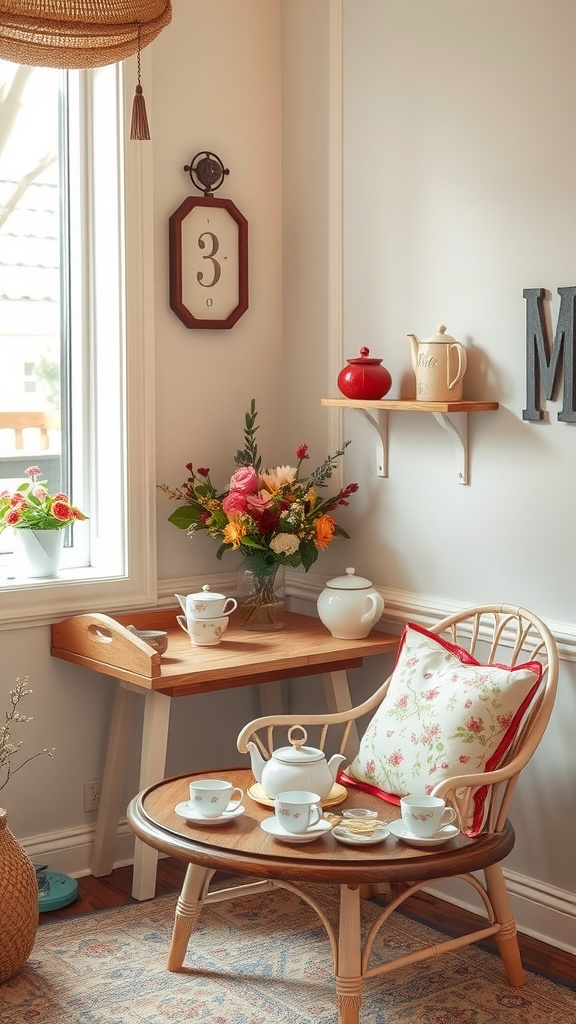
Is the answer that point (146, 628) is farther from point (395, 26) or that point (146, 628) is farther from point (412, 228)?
point (395, 26)

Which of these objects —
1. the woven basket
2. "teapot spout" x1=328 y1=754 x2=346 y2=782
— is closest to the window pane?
the woven basket

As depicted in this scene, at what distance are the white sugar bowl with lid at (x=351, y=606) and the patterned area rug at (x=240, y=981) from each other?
75 cm

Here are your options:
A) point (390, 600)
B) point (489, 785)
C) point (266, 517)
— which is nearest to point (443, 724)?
point (489, 785)

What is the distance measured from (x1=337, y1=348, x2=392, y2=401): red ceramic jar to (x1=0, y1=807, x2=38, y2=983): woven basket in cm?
141

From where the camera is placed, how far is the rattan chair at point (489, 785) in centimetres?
225

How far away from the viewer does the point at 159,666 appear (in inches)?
108

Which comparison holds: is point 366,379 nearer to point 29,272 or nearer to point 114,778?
point 29,272

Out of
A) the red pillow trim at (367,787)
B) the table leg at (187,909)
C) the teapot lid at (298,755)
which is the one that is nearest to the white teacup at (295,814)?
the teapot lid at (298,755)

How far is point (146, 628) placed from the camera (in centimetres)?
325

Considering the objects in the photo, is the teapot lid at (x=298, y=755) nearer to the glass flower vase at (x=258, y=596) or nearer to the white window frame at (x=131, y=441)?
the glass flower vase at (x=258, y=596)

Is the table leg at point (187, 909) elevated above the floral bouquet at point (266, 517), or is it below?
below

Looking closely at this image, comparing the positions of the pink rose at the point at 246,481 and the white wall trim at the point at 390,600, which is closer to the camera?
the white wall trim at the point at 390,600

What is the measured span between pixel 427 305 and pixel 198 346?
74 centimetres

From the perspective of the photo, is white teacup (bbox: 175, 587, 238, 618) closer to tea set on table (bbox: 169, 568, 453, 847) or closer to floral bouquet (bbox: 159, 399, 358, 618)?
floral bouquet (bbox: 159, 399, 358, 618)
